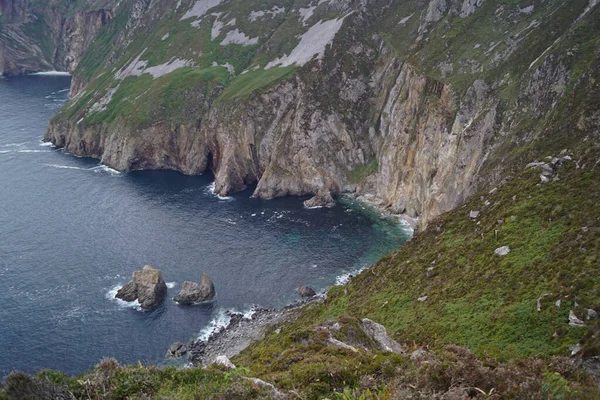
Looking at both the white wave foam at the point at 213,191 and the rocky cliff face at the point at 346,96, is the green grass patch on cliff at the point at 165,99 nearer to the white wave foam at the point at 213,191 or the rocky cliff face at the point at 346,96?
the rocky cliff face at the point at 346,96

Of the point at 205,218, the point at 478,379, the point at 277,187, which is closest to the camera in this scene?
the point at 478,379

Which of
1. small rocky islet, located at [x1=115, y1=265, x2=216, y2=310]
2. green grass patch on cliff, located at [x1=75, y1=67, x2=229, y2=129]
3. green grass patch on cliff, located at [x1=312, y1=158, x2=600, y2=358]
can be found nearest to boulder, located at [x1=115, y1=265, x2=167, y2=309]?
small rocky islet, located at [x1=115, y1=265, x2=216, y2=310]

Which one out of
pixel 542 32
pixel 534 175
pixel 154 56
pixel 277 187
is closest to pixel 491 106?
pixel 542 32

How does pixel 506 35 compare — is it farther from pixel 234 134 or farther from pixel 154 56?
pixel 154 56

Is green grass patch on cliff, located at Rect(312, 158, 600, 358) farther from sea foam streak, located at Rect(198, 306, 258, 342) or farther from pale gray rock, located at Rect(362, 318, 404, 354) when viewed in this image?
sea foam streak, located at Rect(198, 306, 258, 342)

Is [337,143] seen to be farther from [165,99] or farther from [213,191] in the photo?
[165,99]

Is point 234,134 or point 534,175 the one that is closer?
point 534,175
